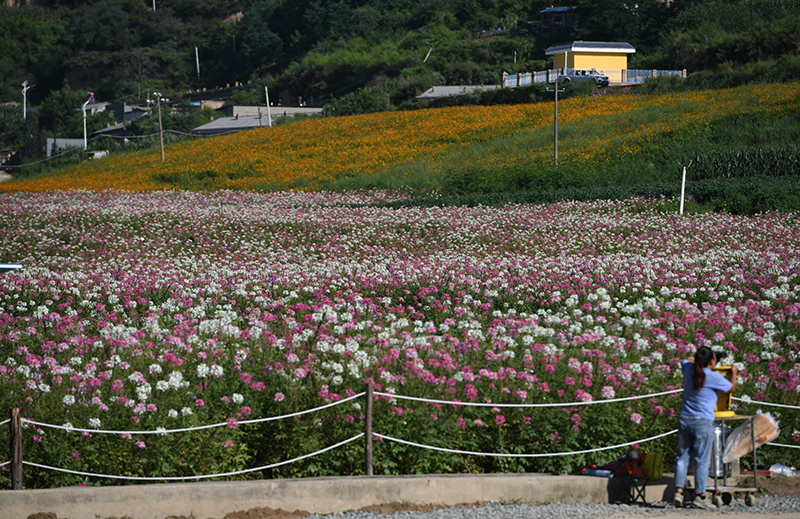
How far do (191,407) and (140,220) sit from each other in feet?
51.9

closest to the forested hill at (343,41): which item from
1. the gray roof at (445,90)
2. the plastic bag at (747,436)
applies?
the gray roof at (445,90)

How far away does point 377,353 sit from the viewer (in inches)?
332

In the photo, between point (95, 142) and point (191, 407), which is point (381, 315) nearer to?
point (191, 407)

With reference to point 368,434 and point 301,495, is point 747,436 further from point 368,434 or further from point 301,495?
point 301,495

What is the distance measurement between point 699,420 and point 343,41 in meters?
108

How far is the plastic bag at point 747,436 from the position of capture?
727 cm

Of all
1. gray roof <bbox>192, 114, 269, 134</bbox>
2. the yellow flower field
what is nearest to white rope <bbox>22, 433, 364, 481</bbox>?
the yellow flower field

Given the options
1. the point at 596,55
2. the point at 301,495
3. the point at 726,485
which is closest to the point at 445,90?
the point at 596,55

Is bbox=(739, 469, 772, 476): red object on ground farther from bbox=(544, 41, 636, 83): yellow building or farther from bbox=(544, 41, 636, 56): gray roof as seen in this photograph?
bbox=(544, 41, 636, 56): gray roof

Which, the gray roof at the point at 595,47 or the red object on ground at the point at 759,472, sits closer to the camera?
the red object on ground at the point at 759,472

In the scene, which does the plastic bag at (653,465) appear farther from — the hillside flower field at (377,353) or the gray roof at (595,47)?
the gray roof at (595,47)

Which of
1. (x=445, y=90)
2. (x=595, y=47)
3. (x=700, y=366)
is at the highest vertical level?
(x=595, y=47)

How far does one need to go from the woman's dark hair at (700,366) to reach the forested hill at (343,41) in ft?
147

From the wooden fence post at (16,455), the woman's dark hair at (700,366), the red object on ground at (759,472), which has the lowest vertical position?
the red object on ground at (759,472)
